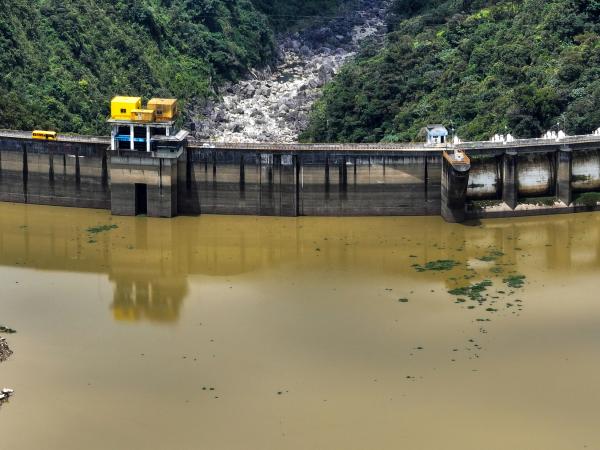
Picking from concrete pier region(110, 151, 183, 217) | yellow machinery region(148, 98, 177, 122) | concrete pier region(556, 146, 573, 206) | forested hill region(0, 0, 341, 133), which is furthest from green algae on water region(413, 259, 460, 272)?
forested hill region(0, 0, 341, 133)

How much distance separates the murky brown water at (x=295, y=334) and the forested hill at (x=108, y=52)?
63.1 ft

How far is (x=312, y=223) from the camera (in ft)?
203

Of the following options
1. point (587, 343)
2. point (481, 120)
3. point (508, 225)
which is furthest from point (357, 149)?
point (587, 343)

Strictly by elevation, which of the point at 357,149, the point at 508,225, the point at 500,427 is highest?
the point at 357,149

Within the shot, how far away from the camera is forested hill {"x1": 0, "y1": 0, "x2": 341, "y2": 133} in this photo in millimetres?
81688

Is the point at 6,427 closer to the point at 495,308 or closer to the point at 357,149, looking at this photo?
the point at 495,308

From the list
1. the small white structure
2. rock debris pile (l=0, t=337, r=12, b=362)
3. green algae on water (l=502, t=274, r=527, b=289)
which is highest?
the small white structure

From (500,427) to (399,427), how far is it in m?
3.31

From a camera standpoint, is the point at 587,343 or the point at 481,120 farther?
the point at 481,120

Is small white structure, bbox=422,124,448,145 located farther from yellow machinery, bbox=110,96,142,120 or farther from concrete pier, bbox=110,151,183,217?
yellow machinery, bbox=110,96,142,120

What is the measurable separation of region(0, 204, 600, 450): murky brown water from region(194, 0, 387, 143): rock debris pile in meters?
26.0

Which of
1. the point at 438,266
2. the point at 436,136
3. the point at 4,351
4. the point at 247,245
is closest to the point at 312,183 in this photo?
the point at 247,245

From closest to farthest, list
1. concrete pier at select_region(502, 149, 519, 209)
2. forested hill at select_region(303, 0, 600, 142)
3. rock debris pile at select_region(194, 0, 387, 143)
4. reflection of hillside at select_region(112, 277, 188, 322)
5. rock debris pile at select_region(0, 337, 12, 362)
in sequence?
rock debris pile at select_region(0, 337, 12, 362) → reflection of hillside at select_region(112, 277, 188, 322) → concrete pier at select_region(502, 149, 519, 209) → forested hill at select_region(303, 0, 600, 142) → rock debris pile at select_region(194, 0, 387, 143)

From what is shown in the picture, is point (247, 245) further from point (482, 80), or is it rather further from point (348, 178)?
point (482, 80)
